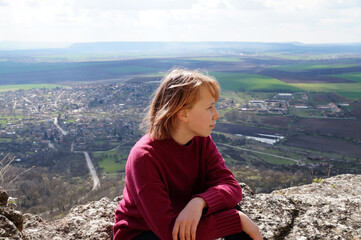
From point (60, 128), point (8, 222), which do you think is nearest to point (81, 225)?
point (8, 222)

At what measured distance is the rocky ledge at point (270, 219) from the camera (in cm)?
244

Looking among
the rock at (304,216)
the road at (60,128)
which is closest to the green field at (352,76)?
the road at (60,128)

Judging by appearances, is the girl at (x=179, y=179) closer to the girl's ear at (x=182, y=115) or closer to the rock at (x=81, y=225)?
the girl's ear at (x=182, y=115)

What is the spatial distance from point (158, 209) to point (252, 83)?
218ft

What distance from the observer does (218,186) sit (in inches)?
84.7

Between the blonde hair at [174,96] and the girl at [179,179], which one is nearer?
the girl at [179,179]

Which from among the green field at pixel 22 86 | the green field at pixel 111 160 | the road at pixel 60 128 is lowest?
the green field at pixel 111 160

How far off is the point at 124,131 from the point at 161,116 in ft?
115

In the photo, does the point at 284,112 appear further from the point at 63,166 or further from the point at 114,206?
the point at 114,206

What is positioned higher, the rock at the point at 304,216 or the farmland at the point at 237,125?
the rock at the point at 304,216

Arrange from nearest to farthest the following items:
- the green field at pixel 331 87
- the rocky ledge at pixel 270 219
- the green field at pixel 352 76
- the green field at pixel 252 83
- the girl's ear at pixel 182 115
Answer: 1. the girl's ear at pixel 182 115
2. the rocky ledge at pixel 270 219
3. the green field at pixel 331 87
4. the green field at pixel 252 83
5. the green field at pixel 352 76

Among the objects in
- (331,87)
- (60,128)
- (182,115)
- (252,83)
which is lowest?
(60,128)

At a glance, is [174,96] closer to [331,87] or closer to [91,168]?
[91,168]

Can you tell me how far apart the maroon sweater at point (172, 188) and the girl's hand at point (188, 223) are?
51 mm
